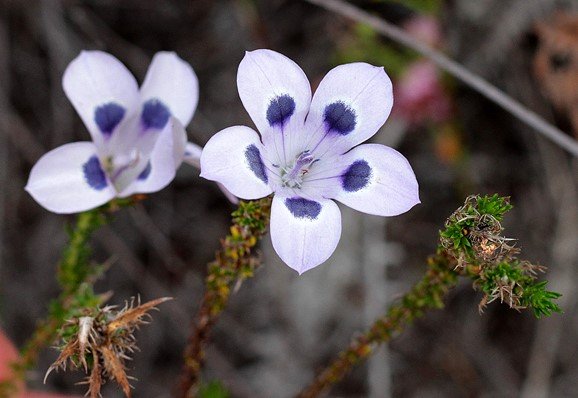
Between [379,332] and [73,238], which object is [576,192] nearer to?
[379,332]

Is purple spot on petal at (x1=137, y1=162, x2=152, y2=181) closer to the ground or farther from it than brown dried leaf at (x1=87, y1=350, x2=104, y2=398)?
farther from it

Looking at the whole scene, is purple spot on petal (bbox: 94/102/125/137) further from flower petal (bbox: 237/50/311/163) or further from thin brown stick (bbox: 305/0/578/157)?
thin brown stick (bbox: 305/0/578/157)

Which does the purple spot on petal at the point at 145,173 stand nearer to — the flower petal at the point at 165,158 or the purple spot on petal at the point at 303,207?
the flower petal at the point at 165,158

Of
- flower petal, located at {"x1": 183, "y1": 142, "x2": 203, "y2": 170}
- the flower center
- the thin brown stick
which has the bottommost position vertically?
flower petal, located at {"x1": 183, "y1": 142, "x2": 203, "y2": 170}

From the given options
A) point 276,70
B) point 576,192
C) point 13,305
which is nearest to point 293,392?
point 13,305

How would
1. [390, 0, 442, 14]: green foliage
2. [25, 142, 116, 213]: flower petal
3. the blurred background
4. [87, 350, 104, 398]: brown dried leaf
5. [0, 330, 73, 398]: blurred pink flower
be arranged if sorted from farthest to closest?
the blurred background, [390, 0, 442, 14]: green foliage, [0, 330, 73, 398]: blurred pink flower, [25, 142, 116, 213]: flower petal, [87, 350, 104, 398]: brown dried leaf

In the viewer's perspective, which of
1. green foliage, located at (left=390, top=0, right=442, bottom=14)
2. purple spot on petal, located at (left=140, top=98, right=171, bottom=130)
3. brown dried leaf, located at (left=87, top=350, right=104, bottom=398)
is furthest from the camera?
green foliage, located at (left=390, top=0, right=442, bottom=14)

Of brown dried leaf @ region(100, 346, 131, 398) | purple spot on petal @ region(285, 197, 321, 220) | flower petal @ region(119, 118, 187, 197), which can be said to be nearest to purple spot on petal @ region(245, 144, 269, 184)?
purple spot on petal @ region(285, 197, 321, 220)
